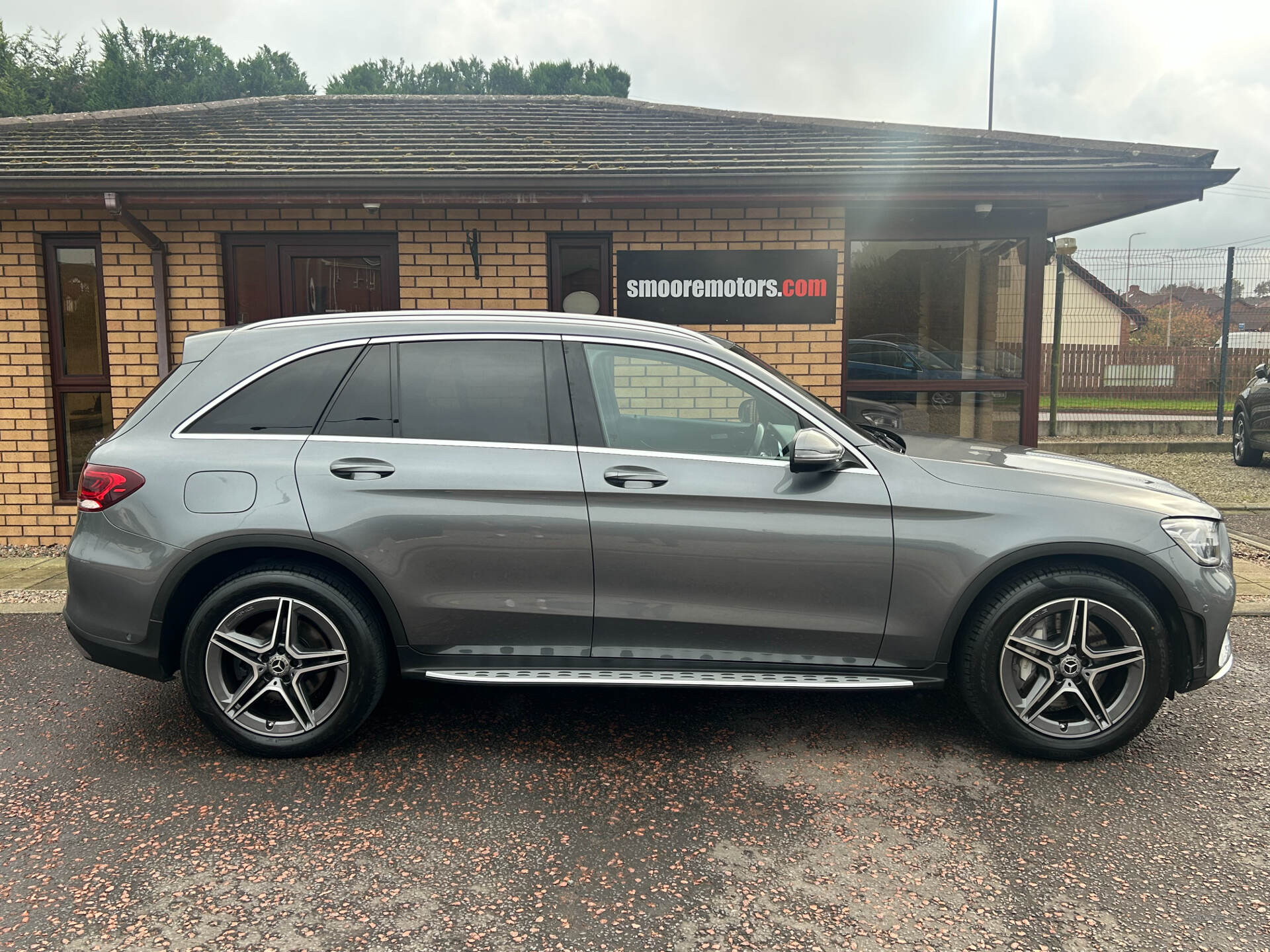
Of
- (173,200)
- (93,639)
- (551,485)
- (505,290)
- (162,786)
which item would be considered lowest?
(162,786)

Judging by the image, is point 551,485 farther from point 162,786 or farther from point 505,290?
point 505,290

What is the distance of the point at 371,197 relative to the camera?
6.78 m

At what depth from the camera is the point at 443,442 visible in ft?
12.1

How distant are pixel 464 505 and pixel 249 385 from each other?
1044 millimetres

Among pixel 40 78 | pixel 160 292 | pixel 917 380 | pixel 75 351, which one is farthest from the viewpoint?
pixel 40 78

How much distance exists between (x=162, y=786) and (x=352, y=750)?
2.29 feet

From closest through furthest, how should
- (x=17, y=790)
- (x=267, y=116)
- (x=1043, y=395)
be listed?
(x=17, y=790), (x=267, y=116), (x=1043, y=395)

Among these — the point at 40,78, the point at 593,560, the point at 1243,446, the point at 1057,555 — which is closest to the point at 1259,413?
the point at 1243,446

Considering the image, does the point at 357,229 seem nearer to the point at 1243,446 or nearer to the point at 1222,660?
the point at 1222,660

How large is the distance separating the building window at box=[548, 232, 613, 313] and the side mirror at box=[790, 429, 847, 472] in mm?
4254

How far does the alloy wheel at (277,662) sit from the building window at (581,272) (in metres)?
4.38

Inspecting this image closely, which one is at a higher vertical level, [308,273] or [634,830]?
[308,273]

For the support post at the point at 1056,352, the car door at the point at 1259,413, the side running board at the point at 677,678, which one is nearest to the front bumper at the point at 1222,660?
the side running board at the point at 677,678

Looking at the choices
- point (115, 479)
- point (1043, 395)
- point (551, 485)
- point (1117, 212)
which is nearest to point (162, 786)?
point (115, 479)
